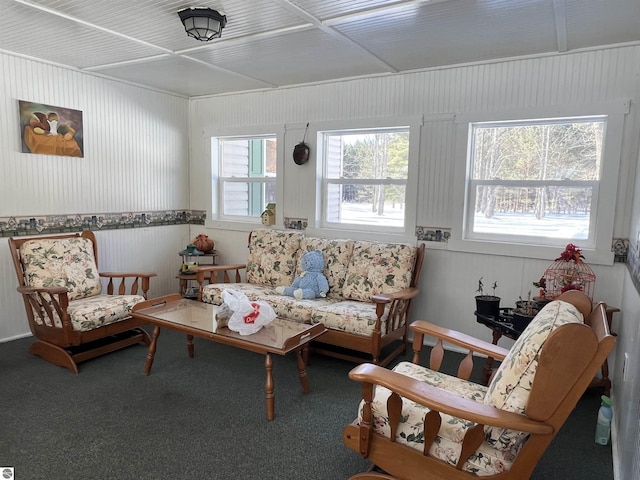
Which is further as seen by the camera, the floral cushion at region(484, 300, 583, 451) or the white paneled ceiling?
the white paneled ceiling

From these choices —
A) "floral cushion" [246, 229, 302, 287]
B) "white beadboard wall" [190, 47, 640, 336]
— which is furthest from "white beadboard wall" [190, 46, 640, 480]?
"floral cushion" [246, 229, 302, 287]

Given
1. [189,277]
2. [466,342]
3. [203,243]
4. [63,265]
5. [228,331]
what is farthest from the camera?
[203,243]

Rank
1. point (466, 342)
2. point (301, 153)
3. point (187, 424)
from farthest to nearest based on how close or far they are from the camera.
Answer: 1. point (301, 153)
2. point (187, 424)
3. point (466, 342)

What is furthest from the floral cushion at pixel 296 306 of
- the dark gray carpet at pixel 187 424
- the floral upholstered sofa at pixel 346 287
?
the dark gray carpet at pixel 187 424

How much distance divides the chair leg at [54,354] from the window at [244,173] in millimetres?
2370

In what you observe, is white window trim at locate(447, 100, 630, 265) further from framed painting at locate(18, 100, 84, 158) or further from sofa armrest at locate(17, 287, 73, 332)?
framed painting at locate(18, 100, 84, 158)

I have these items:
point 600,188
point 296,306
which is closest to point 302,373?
point 296,306

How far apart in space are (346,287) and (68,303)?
2153 millimetres

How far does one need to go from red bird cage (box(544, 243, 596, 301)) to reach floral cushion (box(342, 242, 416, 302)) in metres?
1.03

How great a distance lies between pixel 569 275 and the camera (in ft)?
9.98

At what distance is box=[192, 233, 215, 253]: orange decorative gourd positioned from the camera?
4875 millimetres

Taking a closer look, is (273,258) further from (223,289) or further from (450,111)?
(450,111)

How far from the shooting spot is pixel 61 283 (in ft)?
11.3

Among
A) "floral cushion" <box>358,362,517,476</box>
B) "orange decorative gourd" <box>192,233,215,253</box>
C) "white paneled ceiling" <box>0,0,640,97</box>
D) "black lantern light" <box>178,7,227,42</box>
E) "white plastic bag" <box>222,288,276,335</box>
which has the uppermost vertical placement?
"white paneled ceiling" <box>0,0,640,97</box>
